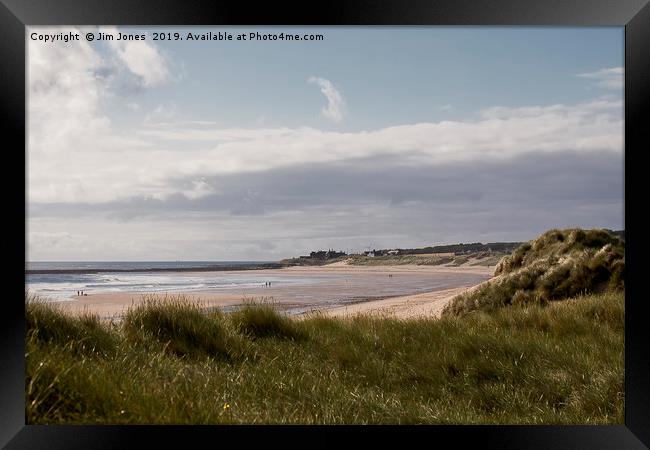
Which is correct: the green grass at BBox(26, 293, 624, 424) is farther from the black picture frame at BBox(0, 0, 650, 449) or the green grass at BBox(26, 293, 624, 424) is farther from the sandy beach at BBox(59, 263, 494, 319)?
the sandy beach at BBox(59, 263, 494, 319)

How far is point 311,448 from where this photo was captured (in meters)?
3.12

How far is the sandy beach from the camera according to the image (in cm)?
1021

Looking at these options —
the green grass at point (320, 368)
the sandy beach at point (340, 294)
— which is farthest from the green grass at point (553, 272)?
the green grass at point (320, 368)

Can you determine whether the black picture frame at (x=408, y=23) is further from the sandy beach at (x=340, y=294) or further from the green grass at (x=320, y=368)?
the sandy beach at (x=340, y=294)

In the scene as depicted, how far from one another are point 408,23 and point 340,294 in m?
18.0

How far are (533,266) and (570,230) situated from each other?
1474 mm

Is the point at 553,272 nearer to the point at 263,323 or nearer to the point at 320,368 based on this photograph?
the point at 263,323

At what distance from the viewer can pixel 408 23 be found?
3.29 m

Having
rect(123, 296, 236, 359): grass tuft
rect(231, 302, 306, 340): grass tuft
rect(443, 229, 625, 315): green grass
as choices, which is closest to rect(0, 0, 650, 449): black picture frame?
rect(123, 296, 236, 359): grass tuft

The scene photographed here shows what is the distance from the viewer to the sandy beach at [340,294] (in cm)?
1021

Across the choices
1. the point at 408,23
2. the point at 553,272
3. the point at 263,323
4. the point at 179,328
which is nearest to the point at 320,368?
the point at 263,323

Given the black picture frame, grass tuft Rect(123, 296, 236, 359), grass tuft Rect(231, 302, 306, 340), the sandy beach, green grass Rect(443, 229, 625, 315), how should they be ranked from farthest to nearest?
the sandy beach
green grass Rect(443, 229, 625, 315)
grass tuft Rect(231, 302, 306, 340)
grass tuft Rect(123, 296, 236, 359)
the black picture frame

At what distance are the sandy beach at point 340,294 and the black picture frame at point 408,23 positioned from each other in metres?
1.86

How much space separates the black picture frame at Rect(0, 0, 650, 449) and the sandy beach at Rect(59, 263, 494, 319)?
1855 millimetres
